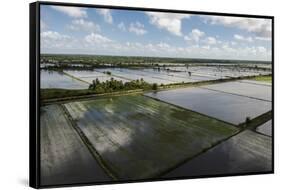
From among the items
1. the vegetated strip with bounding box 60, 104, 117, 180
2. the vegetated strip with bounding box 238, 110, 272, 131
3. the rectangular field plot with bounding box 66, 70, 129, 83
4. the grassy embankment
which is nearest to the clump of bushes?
the rectangular field plot with bounding box 66, 70, 129, 83

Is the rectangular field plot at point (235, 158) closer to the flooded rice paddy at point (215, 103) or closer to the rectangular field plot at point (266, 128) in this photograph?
the rectangular field plot at point (266, 128)

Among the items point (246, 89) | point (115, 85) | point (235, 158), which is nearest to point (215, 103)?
point (246, 89)

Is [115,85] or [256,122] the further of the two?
[256,122]

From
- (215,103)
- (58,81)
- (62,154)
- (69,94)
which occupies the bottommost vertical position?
(62,154)

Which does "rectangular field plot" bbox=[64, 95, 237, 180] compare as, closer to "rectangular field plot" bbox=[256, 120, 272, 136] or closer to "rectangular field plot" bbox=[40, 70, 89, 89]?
"rectangular field plot" bbox=[40, 70, 89, 89]

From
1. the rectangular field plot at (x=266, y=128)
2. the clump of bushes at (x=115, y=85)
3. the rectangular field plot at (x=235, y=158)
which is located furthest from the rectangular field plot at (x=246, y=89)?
the clump of bushes at (x=115, y=85)

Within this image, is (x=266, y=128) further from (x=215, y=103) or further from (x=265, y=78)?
(x=215, y=103)
